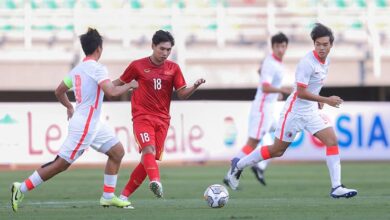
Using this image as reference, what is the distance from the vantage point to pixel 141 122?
1218cm

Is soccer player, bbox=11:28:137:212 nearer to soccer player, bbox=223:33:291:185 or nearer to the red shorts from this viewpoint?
the red shorts

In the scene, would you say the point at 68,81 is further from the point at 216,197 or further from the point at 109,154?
the point at 216,197

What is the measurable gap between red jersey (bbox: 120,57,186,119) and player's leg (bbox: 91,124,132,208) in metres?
0.39

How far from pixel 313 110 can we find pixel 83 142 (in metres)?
2.96

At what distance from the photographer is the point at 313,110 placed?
13.4m

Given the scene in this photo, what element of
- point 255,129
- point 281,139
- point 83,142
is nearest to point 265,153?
point 281,139

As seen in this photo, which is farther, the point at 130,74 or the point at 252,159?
the point at 252,159

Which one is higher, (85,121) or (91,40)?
(91,40)

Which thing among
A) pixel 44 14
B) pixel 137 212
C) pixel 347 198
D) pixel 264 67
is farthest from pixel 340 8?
pixel 137 212

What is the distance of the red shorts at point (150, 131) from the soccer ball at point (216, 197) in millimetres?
781

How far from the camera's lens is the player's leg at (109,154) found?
1208cm

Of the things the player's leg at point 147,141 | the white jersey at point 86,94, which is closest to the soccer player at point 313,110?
the player's leg at point 147,141

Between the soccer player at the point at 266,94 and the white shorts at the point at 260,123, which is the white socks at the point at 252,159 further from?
the white shorts at the point at 260,123

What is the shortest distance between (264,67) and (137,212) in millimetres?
6021
